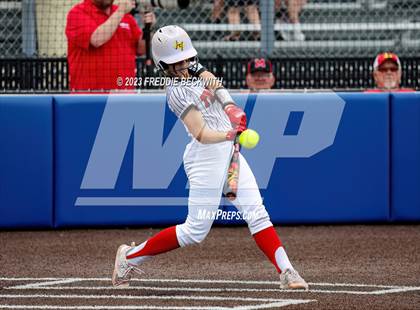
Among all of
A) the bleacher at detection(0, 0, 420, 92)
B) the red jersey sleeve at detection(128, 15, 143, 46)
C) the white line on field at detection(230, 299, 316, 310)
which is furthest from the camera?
the bleacher at detection(0, 0, 420, 92)

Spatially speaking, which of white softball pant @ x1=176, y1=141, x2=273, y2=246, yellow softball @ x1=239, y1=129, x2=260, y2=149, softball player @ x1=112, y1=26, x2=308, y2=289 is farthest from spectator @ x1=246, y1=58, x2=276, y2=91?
yellow softball @ x1=239, y1=129, x2=260, y2=149

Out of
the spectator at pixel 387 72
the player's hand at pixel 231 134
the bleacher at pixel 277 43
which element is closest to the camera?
the player's hand at pixel 231 134

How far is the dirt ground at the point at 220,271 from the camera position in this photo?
6.09m

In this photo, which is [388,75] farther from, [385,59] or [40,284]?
[40,284]

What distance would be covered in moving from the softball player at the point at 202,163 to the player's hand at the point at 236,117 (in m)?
0.01

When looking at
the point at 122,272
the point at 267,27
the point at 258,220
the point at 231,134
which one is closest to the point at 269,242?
the point at 258,220

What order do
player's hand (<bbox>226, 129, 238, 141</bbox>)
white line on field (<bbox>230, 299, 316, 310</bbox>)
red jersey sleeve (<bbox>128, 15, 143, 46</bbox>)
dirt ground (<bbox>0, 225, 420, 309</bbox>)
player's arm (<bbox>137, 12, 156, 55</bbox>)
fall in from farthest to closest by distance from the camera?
red jersey sleeve (<bbox>128, 15, 143, 46</bbox>), player's arm (<bbox>137, 12, 156, 55</bbox>), player's hand (<bbox>226, 129, 238, 141</bbox>), dirt ground (<bbox>0, 225, 420, 309</bbox>), white line on field (<bbox>230, 299, 316, 310</bbox>)

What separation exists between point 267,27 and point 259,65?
3.35 feet

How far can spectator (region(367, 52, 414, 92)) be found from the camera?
10.3 m

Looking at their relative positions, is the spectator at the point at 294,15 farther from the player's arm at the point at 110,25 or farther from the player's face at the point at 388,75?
the player's arm at the point at 110,25

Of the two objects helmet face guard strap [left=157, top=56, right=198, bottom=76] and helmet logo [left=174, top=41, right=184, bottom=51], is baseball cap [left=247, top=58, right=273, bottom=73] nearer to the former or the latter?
helmet face guard strap [left=157, top=56, right=198, bottom=76]

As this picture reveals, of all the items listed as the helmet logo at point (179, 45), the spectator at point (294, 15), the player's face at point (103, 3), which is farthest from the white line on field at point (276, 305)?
the spectator at point (294, 15)

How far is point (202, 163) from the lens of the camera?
6598 mm

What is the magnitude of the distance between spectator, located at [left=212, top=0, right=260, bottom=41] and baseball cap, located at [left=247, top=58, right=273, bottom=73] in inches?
Result: 42.8
